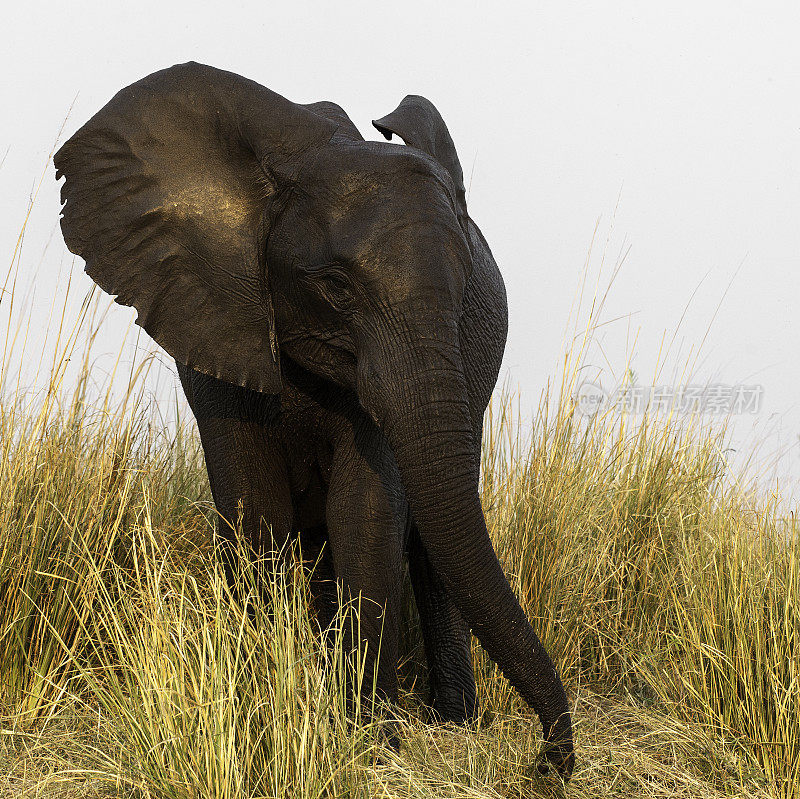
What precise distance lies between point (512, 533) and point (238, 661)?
2.08 m

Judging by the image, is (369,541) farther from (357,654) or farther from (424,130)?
(424,130)

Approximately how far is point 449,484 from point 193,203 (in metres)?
1.25

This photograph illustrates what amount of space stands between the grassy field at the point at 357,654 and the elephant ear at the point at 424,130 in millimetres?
1462

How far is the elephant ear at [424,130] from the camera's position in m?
3.97

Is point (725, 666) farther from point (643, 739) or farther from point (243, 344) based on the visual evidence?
point (243, 344)

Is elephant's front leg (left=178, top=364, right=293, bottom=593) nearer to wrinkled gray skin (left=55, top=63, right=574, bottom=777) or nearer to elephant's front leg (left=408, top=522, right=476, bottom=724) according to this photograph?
wrinkled gray skin (left=55, top=63, right=574, bottom=777)

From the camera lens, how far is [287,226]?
3.35 m

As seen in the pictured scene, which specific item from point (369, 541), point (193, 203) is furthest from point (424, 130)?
point (369, 541)

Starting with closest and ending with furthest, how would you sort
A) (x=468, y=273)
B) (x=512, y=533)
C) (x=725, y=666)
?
(x=468, y=273), (x=725, y=666), (x=512, y=533)

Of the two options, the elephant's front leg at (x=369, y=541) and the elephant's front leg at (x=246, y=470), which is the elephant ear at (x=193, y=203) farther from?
the elephant's front leg at (x=369, y=541)

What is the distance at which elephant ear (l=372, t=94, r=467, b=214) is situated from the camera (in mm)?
3973

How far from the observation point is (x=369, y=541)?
365 centimetres

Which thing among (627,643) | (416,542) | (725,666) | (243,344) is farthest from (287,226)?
(627,643)

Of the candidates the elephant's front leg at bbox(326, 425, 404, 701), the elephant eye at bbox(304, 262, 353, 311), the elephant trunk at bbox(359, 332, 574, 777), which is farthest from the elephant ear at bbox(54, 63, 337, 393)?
the elephant trunk at bbox(359, 332, 574, 777)
